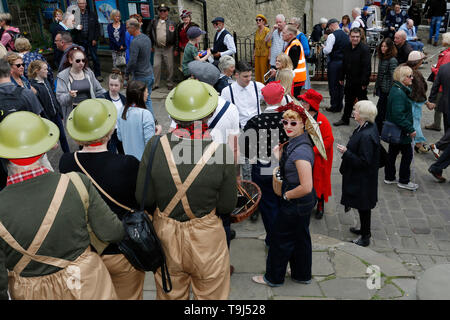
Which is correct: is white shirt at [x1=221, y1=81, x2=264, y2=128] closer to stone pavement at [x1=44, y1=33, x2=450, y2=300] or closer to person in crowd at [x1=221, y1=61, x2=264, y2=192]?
person in crowd at [x1=221, y1=61, x2=264, y2=192]

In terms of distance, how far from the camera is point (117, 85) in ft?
18.6

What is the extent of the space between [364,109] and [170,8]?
→ 720 cm

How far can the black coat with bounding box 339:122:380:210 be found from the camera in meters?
4.65

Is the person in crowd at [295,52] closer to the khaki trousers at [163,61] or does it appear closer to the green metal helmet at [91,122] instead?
the khaki trousers at [163,61]

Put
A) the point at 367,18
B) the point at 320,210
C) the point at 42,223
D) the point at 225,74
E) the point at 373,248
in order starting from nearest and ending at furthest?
the point at 42,223 → the point at 373,248 → the point at 320,210 → the point at 225,74 → the point at 367,18

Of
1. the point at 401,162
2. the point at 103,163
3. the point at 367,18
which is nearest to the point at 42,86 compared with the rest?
the point at 103,163

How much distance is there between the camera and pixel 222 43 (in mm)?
9188

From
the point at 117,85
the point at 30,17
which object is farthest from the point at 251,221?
the point at 30,17

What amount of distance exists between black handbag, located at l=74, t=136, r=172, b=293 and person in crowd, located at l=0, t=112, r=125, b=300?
0.23 m

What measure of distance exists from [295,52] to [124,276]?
18.8ft

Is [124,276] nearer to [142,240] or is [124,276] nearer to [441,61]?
[142,240]

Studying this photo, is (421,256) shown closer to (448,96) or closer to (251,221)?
(251,221)

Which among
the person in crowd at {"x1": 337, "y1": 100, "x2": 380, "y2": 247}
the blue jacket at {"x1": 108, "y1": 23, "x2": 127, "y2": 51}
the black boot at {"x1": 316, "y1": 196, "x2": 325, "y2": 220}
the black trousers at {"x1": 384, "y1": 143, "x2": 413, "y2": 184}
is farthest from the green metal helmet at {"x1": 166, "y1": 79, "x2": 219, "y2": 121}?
the blue jacket at {"x1": 108, "y1": 23, "x2": 127, "y2": 51}
